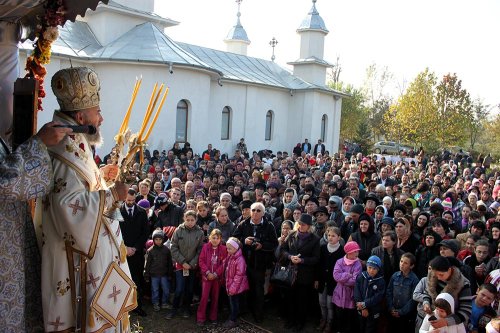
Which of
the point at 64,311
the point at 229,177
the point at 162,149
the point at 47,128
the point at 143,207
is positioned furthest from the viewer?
the point at 162,149

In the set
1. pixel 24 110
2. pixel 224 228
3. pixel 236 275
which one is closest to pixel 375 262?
pixel 236 275

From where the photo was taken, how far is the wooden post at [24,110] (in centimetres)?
288

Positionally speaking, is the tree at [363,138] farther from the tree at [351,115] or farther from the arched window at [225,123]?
the arched window at [225,123]

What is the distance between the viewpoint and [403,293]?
6.18 meters

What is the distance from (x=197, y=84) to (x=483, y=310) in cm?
1799

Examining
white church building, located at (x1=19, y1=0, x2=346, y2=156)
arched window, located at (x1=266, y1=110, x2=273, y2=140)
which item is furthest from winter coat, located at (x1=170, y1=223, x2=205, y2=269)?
arched window, located at (x1=266, y1=110, x2=273, y2=140)

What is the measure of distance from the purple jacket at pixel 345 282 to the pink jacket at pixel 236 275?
1.36 meters

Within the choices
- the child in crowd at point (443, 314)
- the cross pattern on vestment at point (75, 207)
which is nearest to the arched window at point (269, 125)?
the child in crowd at point (443, 314)

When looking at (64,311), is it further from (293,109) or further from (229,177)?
(293,109)

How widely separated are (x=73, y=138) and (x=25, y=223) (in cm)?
57

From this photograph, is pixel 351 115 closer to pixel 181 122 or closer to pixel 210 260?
pixel 181 122

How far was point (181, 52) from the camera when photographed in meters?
21.8

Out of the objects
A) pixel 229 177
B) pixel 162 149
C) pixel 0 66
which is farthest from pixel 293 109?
pixel 0 66

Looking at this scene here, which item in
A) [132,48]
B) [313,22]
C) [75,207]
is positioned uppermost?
[313,22]
